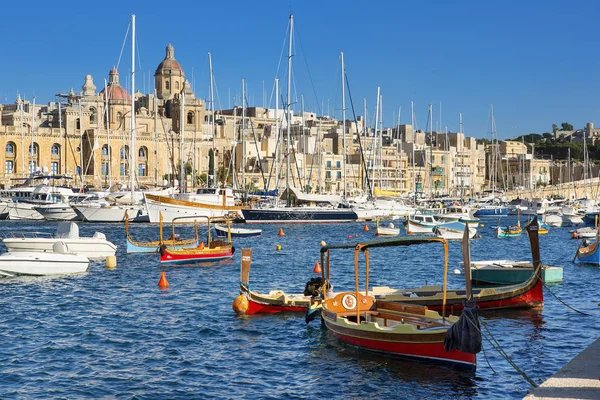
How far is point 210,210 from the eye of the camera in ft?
213

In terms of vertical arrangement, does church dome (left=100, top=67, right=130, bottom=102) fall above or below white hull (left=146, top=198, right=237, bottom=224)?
above

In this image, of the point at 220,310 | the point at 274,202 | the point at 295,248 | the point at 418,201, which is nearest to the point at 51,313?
the point at 220,310

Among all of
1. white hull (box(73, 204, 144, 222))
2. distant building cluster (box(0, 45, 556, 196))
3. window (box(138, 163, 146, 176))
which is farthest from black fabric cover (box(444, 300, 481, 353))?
window (box(138, 163, 146, 176))

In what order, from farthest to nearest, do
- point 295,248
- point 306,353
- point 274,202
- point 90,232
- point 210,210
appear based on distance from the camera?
point 274,202 < point 210,210 < point 90,232 < point 295,248 < point 306,353

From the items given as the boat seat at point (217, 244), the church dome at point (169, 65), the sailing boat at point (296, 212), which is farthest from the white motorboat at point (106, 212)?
the church dome at point (169, 65)

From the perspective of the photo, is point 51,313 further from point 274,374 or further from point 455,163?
point 455,163

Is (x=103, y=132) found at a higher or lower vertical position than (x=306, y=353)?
higher

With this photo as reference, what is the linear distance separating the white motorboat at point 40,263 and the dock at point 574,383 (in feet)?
66.7

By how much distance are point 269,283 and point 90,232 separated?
26.9 meters

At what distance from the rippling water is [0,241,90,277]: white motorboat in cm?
46

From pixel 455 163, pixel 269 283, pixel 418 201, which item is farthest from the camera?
pixel 455 163

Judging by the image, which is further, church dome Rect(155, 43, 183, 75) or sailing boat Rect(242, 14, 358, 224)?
church dome Rect(155, 43, 183, 75)

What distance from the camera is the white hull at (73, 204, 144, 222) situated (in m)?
65.5

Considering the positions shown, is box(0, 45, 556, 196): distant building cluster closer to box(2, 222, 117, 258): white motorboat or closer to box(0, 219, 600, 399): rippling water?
box(2, 222, 117, 258): white motorboat
